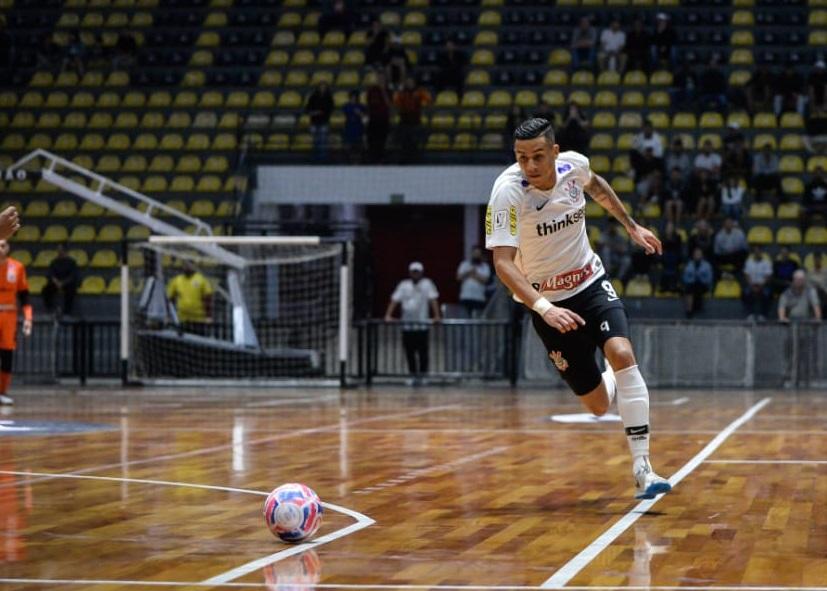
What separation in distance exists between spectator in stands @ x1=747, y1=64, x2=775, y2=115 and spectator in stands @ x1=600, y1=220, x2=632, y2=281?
5557mm

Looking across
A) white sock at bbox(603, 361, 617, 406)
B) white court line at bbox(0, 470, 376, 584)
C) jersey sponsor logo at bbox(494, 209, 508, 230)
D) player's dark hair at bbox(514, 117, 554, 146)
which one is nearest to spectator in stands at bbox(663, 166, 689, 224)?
white sock at bbox(603, 361, 617, 406)

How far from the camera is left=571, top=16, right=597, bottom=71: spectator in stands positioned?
3534 centimetres

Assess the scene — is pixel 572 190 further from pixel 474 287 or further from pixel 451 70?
pixel 451 70

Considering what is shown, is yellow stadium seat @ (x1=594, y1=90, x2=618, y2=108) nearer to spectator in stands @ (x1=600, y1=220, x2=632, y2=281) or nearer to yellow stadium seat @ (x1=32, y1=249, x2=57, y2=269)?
spectator in stands @ (x1=600, y1=220, x2=632, y2=281)

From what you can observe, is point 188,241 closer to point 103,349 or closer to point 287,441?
point 103,349

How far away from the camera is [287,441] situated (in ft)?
49.8

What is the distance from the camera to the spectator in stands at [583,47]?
35.3 m

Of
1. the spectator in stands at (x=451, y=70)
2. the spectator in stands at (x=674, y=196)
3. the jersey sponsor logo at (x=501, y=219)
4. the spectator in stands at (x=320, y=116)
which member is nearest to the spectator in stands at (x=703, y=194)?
the spectator in stands at (x=674, y=196)

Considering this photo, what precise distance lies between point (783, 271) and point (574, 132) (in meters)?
5.24

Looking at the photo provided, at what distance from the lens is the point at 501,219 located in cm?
997

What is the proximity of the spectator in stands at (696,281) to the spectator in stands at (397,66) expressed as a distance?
8.54 m

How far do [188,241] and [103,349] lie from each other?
3.16 m

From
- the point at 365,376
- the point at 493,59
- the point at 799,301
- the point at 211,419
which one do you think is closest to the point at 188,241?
the point at 365,376

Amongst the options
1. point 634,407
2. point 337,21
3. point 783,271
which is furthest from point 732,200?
point 634,407
